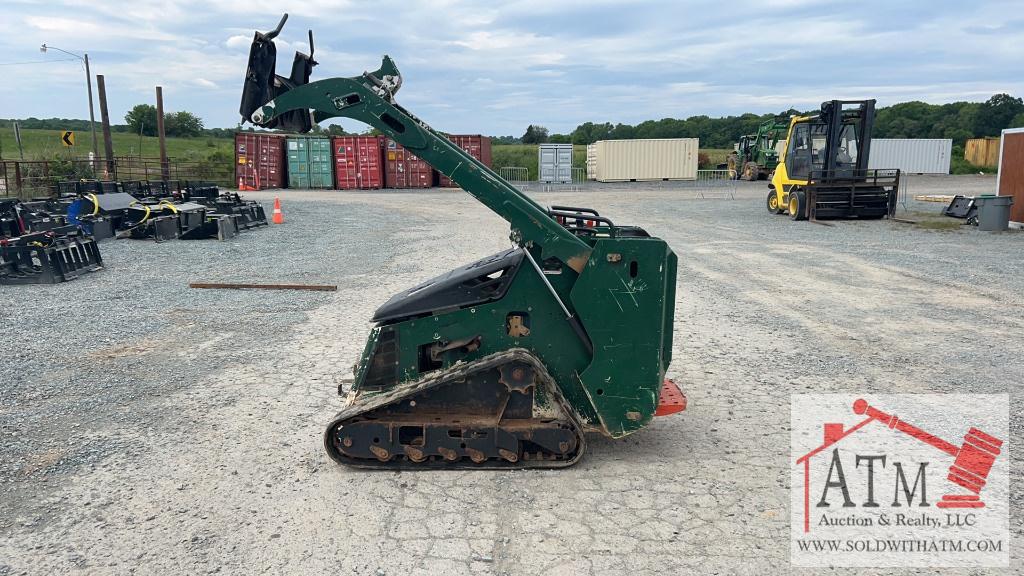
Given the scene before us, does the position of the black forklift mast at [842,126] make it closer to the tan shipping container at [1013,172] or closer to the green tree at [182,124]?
the tan shipping container at [1013,172]

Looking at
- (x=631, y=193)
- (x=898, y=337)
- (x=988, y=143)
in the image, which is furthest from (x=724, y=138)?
(x=898, y=337)

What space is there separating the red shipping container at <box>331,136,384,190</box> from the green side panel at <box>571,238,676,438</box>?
32.8 m

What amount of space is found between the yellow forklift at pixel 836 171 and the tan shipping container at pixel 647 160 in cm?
2252

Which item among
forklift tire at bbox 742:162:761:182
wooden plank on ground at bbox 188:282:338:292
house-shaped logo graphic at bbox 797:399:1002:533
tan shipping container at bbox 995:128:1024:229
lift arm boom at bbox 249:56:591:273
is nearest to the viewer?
house-shaped logo graphic at bbox 797:399:1002:533

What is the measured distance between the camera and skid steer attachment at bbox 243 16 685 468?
160 inches

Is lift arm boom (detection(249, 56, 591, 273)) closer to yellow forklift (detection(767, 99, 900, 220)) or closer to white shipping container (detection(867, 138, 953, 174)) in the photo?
yellow forklift (detection(767, 99, 900, 220))

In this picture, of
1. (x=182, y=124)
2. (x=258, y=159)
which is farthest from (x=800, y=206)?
(x=182, y=124)

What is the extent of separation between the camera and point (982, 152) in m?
51.3

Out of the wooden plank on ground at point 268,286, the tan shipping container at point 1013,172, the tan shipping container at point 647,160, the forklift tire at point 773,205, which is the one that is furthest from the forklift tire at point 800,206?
the tan shipping container at point 647,160

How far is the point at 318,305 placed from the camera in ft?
28.7

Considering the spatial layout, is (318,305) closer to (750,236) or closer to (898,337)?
(898,337)

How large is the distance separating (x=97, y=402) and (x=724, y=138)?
3099 inches

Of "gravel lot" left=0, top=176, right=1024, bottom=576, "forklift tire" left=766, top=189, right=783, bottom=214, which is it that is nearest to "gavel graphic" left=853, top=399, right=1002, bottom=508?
"gravel lot" left=0, top=176, right=1024, bottom=576

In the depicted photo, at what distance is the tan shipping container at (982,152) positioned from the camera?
165 feet
